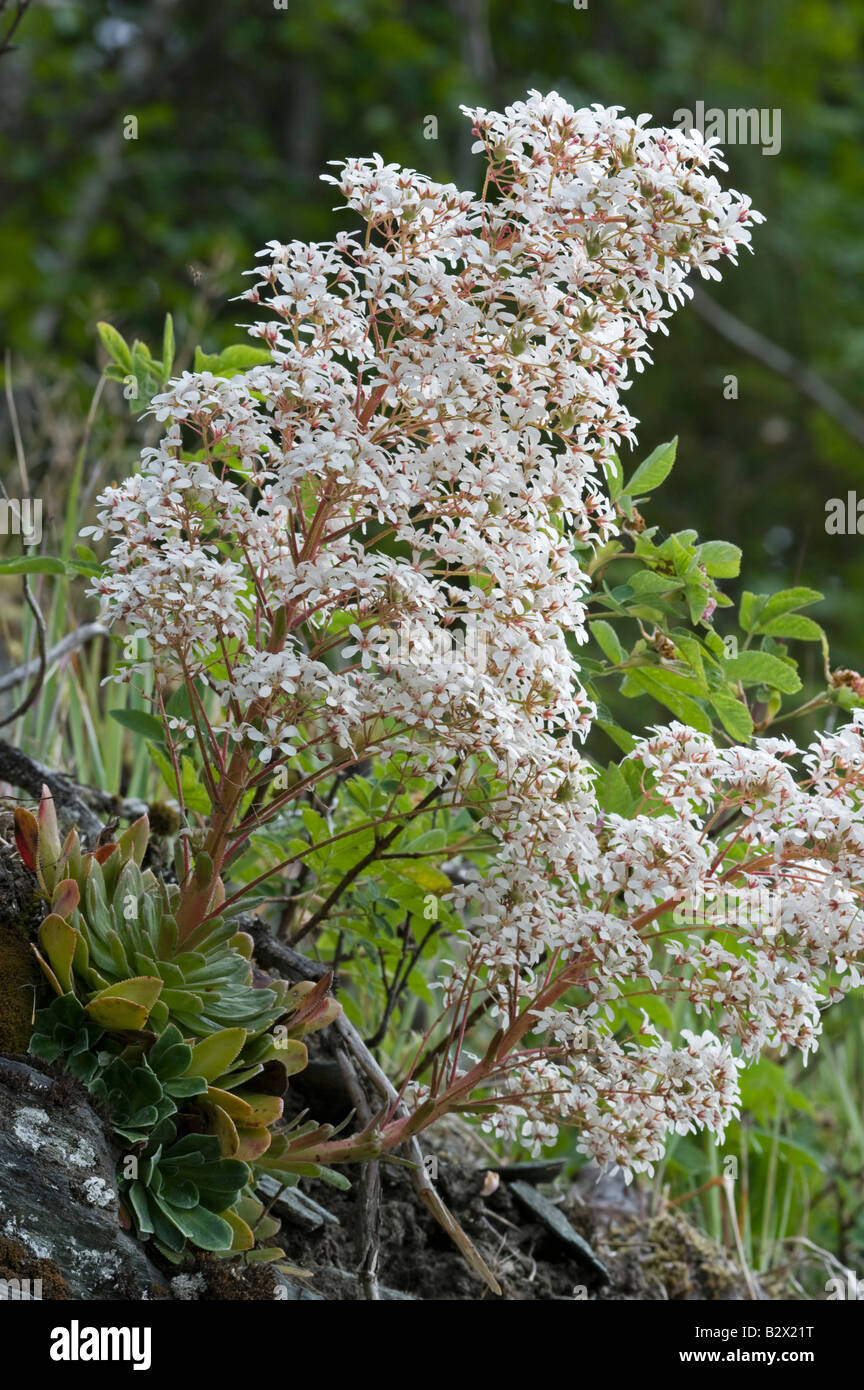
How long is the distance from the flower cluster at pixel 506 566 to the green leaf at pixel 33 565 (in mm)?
274

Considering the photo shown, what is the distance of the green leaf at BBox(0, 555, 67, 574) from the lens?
1.86m

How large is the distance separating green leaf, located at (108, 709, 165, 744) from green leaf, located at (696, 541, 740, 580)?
2.79 feet

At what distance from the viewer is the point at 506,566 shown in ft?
5.20

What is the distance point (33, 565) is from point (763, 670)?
3.46ft

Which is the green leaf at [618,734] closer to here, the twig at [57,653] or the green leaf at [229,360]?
the green leaf at [229,360]

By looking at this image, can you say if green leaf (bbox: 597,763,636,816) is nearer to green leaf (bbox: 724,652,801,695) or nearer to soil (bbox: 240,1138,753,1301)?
green leaf (bbox: 724,652,801,695)

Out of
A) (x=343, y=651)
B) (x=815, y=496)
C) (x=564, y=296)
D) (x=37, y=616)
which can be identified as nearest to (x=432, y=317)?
(x=564, y=296)

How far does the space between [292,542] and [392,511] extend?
0.47 ft

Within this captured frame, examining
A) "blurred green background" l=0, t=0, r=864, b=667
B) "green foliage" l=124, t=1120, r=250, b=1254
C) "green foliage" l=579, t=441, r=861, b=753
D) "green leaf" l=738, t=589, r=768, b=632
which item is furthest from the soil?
"blurred green background" l=0, t=0, r=864, b=667

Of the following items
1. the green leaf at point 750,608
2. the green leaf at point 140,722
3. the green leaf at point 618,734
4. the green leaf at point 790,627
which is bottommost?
the green leaf at point 618,734

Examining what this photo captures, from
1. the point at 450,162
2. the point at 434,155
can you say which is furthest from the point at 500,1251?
the point at 434,155

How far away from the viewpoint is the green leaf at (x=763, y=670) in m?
1.92

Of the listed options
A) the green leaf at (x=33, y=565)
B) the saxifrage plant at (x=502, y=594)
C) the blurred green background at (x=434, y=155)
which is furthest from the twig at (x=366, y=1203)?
the blurred green background at (x=434, y=155)

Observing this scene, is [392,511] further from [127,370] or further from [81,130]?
[81,130]
